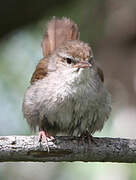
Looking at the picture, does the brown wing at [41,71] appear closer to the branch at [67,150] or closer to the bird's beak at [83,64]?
the bird's beak at [83,64]

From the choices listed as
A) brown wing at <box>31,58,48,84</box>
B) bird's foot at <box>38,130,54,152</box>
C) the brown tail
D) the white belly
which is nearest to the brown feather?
the brown tail

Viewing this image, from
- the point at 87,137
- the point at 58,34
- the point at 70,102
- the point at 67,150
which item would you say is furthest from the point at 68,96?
the point at 58,34

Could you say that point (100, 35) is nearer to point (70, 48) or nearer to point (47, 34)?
point (47, 34)

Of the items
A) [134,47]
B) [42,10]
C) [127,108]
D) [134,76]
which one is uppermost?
[42,10]

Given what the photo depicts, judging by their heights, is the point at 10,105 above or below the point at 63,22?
below

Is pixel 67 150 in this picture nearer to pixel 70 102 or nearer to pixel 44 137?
pixel 44 137

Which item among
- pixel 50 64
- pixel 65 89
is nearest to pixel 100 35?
pixel 50 64
